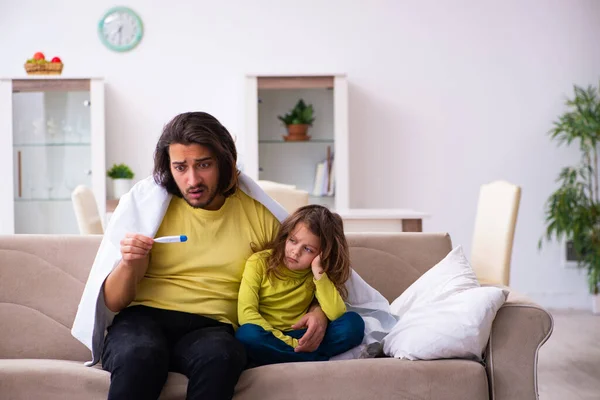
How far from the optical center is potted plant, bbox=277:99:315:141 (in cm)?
551

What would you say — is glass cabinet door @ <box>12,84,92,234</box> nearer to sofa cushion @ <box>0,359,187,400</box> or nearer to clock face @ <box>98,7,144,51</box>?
clock face @ <box>98,7,144,51</box>

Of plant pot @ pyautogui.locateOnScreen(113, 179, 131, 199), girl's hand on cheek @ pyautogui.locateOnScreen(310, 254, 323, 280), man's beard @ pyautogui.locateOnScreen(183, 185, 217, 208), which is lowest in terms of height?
girl's hand on cheek @ pyautogui.locateOnScreen(310, 254, 323, 280)

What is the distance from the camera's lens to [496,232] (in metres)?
3.87

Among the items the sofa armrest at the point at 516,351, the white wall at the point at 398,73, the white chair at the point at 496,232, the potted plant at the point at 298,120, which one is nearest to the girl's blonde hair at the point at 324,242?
the sofa armrest at the point at 516,351

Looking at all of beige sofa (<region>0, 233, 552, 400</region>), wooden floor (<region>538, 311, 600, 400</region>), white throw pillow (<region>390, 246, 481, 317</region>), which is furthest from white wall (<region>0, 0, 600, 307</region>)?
beige sofa (<region>0, 233, 552, 400</region>)

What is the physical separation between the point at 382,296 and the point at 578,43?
160 inches

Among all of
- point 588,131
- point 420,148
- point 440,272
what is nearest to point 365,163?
point 420,148

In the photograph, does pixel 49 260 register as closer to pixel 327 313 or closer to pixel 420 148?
pixel 327 313

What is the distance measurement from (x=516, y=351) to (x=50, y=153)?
3.99 m

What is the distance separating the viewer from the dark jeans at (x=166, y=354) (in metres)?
2.04

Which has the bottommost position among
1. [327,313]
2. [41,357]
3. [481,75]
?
[41,357]

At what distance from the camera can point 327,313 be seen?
238cm

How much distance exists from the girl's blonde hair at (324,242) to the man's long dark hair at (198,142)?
0.20 m

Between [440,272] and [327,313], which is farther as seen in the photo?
[440,272]
